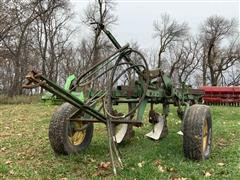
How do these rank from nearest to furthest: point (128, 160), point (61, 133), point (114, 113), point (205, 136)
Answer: point (128, 160) → point (61, 133) → point (205, 136) → point (114, 113)

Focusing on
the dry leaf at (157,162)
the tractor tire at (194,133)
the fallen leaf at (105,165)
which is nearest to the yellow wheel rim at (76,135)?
the fallen leaf at (105,165)

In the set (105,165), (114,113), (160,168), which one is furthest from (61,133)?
(160,168)

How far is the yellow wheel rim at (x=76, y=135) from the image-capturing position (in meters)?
6.70

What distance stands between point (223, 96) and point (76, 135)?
17791 millimetres

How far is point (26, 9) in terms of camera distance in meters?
31.1

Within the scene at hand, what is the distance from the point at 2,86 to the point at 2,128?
148 ft

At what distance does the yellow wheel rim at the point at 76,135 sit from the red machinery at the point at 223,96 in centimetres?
1686

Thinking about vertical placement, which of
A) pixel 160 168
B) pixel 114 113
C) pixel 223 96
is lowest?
pixel 160 168

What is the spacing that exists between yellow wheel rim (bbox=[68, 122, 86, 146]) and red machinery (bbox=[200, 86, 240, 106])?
16.9 metres

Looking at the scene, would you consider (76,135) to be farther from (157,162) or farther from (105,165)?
(157,162)

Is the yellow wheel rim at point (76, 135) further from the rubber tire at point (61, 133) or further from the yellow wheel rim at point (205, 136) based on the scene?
the yellow wheel rim at point (205, 136)

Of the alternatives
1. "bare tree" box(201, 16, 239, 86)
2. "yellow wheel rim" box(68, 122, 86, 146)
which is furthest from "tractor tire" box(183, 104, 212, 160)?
"bare tree" box(201, 16, 239, 86)

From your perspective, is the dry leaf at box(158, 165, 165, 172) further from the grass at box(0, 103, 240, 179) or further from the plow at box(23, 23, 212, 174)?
the plow at box(23, 23, 212, 174)

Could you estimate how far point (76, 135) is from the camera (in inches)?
272
